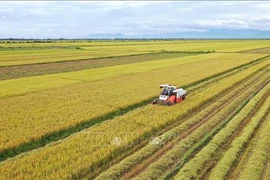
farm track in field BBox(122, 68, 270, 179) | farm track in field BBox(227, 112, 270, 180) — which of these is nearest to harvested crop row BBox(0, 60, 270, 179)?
farm track in field BBox(122, 68, 270, 179)

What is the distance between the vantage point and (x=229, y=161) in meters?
12.3

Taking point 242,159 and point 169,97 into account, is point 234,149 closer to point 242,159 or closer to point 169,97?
point 242,159

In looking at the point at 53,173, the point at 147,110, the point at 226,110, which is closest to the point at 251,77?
the point at 226,110

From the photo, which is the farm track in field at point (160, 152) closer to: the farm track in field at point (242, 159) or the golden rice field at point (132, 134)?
the golden rice field at point (132, 134)

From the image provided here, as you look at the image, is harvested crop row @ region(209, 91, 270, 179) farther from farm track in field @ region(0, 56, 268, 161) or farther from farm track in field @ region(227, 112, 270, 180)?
farm track in field @ region(0, 56, 268, 161)

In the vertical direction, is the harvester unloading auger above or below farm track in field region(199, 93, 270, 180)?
above

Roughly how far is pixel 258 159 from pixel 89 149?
630 cm

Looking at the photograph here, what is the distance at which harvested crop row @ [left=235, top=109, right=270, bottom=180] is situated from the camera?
36.5ft

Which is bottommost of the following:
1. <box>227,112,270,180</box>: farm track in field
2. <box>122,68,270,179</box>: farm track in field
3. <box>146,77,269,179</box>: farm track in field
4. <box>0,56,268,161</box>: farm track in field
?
<box>0,56,268,161</box>: farm track in field

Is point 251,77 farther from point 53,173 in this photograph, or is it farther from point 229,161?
point 53,173

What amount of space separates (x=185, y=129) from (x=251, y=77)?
72.8ft

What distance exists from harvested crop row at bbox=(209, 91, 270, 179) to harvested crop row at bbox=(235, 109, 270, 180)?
51 centimetres

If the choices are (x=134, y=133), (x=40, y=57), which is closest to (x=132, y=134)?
(x=134, y=133)

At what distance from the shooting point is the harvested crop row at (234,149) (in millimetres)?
11336
